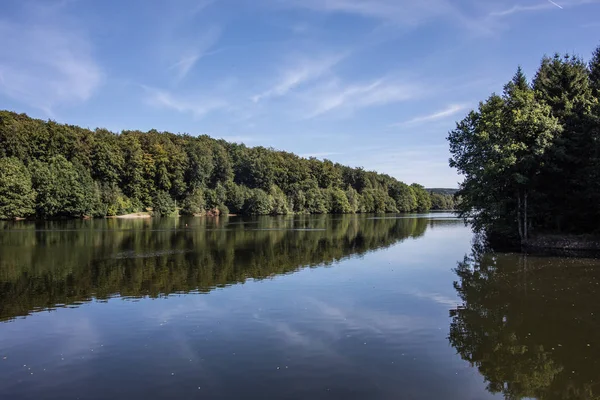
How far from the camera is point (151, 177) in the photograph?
361 ft

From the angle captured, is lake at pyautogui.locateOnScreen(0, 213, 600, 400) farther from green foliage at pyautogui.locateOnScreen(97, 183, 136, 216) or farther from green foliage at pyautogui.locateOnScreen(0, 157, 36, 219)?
green foliage at pyautogui.locateOnScreen(97, 183, 136, 216)

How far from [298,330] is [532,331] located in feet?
22.5

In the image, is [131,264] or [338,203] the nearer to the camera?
[131,264]

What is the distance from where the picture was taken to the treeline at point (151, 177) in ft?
267

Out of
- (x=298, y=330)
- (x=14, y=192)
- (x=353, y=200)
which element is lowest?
(x=298, y=330)

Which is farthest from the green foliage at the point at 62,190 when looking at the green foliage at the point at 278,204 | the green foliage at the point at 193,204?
the green foliage at the point at 278,204

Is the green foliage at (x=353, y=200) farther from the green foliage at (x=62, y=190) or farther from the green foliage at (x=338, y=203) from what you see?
the green foliage at (x=62, y=190)

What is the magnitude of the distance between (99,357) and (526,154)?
110 ft

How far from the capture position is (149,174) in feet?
358

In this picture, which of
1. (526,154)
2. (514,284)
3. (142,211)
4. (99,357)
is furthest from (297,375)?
(142,211)

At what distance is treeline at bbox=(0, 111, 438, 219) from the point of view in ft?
267

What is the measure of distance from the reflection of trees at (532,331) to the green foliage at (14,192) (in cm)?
7666

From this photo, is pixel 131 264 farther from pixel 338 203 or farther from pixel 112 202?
pixel 338 203

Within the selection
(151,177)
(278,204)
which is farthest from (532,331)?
(278,204)
